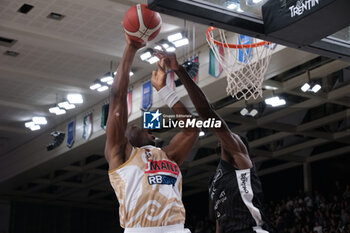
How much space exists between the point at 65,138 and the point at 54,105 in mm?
1802

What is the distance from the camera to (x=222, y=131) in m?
4.54

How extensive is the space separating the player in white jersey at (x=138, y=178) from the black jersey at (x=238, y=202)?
95 cm

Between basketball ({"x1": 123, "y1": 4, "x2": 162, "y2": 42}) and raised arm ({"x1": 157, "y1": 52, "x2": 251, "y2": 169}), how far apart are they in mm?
390

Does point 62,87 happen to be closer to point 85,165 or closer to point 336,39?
point 85,165

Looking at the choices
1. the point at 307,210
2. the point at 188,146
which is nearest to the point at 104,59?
the point at 307,210

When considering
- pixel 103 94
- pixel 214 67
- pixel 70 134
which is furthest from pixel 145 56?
pixel 70 134

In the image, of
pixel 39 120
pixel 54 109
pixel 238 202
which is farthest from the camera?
pixel 39 120

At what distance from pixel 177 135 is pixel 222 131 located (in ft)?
2.07

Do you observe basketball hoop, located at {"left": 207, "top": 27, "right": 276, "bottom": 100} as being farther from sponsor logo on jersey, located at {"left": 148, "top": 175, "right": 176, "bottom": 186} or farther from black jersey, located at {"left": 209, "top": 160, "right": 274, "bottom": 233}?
sponsor logo on jersey, located at {"left": 148, "top": 175, "right": 176, "bottom": 186}

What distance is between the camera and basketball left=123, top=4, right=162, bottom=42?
13.1 feet

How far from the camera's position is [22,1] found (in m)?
10.2

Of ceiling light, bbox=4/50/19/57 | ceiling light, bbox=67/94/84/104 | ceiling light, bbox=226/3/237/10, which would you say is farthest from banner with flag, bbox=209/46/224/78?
ceiling light, bbox=226/3/237/10

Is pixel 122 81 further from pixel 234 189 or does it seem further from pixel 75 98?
pixel 75 98

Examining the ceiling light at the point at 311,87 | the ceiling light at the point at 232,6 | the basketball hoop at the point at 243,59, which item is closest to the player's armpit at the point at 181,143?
the ceiling light at the point at 232,6
